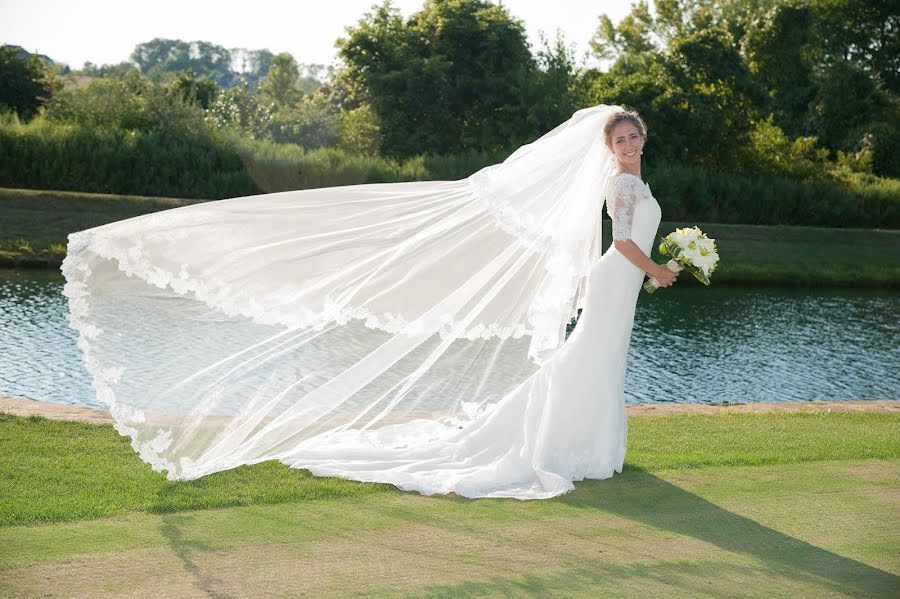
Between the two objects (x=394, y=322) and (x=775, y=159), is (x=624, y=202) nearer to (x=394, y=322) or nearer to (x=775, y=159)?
(x=394, y=322)

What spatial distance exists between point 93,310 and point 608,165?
3.31 metres

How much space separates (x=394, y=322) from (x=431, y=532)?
1.56 meters

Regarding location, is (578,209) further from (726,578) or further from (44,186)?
(44,186)

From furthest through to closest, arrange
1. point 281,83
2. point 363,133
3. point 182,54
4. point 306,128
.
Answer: point 182,54 → point 281,83 → point 306,128 → point 363,133

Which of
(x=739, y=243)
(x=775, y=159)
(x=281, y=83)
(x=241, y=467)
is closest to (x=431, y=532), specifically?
(x=241, y=467)

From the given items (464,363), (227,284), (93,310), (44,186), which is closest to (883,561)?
(464,363)

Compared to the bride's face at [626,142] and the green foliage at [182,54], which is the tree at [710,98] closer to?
the bride's face at [626,142]

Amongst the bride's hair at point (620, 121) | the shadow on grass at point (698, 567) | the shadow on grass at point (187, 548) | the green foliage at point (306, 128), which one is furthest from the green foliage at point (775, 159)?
the shadow on grass at point (187, 548)

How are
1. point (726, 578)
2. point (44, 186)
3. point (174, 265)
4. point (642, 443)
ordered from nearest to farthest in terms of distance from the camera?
1. point (726, 578)
2. point (174, 265)
3. point (642, 443)
4. point (44, 186)

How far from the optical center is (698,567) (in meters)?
4.46

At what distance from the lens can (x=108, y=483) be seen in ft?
17.5

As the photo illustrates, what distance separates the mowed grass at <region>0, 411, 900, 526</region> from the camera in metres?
5.00

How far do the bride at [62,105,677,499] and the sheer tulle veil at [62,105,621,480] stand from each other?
1 centimetres

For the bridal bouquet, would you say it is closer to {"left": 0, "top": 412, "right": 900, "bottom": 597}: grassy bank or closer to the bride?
the bride
